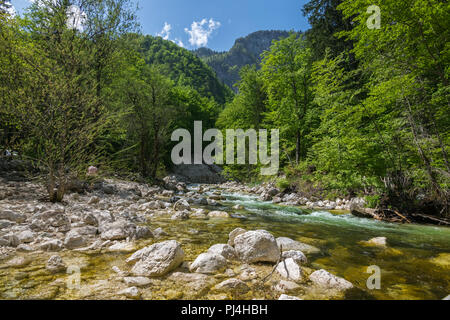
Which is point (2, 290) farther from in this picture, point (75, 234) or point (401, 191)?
point (401, 191)

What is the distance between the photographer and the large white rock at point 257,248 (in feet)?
8.95

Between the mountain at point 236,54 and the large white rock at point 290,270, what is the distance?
115 meters

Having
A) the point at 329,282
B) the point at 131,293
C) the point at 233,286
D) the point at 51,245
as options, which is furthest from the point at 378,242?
the point at 51,245

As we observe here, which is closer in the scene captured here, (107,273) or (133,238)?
(107,273)

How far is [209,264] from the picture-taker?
247 cm

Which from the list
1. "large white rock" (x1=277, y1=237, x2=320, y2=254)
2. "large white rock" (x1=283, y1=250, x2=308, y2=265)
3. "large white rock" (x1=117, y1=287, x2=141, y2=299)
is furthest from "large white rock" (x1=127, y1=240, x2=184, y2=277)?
"large white rock" (x1=277, y1=237, x2=320, y2=254)

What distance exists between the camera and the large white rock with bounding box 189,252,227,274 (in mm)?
2424

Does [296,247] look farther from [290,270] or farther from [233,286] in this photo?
[233,286]

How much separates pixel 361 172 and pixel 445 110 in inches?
125

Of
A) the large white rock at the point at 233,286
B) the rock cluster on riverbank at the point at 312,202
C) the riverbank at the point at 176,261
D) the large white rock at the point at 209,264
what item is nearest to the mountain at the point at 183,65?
the rock cluster on riverbank at the point at 312,202

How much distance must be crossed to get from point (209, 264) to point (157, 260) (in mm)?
603

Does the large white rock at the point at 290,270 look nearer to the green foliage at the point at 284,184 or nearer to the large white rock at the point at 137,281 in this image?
the large white rock at the point at 137,281

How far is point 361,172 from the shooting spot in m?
7.98

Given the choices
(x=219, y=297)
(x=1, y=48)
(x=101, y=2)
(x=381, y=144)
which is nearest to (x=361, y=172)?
(x=381, y=144)
